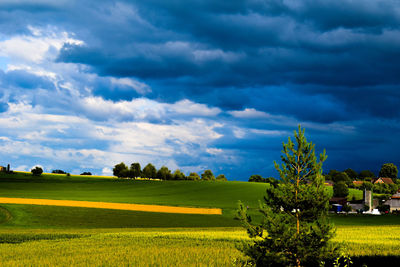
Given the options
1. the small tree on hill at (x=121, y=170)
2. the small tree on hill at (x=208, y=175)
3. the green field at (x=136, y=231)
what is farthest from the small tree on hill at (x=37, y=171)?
the small tree on hill at (x=208, y=175)

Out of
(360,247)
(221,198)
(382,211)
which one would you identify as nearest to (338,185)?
(382,211)

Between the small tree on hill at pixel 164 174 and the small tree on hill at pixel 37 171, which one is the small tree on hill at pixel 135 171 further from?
the small tree on hill at pixel 37 171

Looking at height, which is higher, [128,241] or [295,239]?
[295,239]

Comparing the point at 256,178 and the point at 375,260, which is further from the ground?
the point at 256,178

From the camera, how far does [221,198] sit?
107 metres

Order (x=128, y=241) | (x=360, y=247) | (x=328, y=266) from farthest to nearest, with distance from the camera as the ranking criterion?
(x=128, y=241) → (x=360, y=247) → (x=328, y=266)

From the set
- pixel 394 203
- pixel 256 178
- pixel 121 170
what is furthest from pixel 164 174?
pixel 394 203

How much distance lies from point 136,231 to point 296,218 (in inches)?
1399

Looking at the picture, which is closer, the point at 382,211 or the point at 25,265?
the point at 25,265

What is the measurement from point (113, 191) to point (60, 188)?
1575 cm

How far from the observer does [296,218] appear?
1182 cm

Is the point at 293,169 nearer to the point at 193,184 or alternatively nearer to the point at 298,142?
the point at 298,142

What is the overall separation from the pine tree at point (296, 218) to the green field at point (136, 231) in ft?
5.20

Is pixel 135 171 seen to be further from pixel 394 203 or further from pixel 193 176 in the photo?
pixel 394 203
